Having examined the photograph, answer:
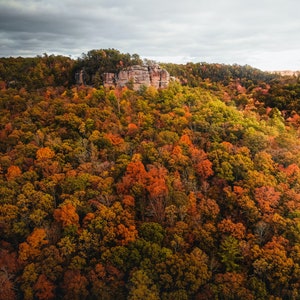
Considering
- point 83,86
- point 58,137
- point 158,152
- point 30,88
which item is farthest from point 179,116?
point 30,88

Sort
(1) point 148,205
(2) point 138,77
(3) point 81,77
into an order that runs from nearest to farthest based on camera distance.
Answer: (1) point 148,205, (2) point 138,77, (3) point 81,77

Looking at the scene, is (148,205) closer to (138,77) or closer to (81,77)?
(138,77)

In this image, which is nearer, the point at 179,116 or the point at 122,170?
the point at 122,170

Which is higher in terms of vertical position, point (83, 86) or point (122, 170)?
point (83, 86)

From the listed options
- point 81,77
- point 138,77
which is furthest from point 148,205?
point 81,77

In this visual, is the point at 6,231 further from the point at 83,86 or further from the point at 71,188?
the point at 83,86

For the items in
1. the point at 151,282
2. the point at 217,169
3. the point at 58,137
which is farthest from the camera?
the point at 58,137

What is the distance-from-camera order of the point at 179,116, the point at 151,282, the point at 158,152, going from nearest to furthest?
1. the point at 151,282
2. the point at 158,152
3. the point at 179,116
